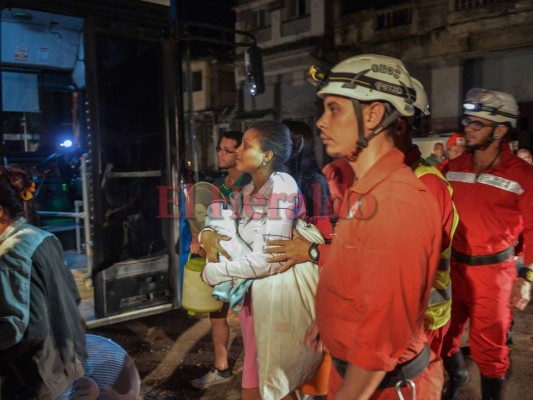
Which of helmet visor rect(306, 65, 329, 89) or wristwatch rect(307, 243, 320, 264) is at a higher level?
helmet visor rect(306, 65, 329, 89)

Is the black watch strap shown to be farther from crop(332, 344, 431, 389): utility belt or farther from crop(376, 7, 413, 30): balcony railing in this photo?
crop(376, 7, 413, 30): balcony railing

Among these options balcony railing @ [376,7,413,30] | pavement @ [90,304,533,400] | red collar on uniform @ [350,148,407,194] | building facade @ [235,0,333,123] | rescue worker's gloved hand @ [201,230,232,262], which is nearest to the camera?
red collar on uniform @ [350,148,407,194]

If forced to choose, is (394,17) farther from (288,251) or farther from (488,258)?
(288,251)

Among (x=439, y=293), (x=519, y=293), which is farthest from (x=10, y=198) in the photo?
(x=519, y=293)

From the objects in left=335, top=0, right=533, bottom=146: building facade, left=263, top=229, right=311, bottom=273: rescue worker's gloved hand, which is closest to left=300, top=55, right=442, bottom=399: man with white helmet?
left=263, top=229, right=311, bottom=273: rescue worker's gloved hand

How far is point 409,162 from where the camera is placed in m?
2.24

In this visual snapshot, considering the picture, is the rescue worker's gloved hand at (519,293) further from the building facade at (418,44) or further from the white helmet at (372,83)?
the building facade at (418,44)

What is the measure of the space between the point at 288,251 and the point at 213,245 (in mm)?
542

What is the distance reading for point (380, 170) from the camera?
1.56 m

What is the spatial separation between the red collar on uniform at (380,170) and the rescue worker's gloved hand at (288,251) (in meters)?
0.90

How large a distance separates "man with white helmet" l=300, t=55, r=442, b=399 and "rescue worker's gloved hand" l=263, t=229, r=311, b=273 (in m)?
0.74

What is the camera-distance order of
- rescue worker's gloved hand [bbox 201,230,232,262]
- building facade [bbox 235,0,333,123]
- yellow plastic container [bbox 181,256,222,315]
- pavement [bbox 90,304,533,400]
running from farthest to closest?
building facade [bbox 235,0,333,123] → pavement [bbox 90,304,533,400] → yellow plastic container [bbox 181,256,222,315] → rescue worker's gloved hand [bbox 201,230,232,262]

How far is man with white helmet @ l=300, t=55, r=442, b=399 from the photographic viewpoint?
137 centimetres

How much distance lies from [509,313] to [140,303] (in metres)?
3.86
